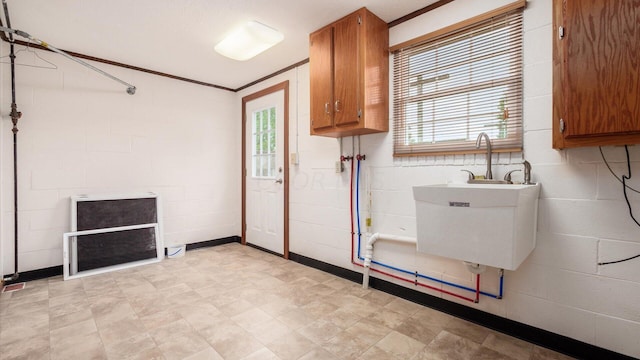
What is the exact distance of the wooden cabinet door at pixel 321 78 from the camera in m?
2.52

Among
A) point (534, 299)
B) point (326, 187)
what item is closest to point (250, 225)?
point (326, 187)

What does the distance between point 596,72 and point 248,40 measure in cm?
247

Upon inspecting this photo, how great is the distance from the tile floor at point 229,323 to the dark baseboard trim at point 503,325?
0.06m

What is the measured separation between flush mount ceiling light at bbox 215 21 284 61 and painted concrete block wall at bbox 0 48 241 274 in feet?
4.79

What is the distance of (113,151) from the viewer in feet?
11.1

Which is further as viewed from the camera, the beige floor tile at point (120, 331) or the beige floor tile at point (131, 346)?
the beige floor tile at point (120, 331)

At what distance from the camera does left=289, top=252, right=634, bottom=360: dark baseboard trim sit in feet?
5.45

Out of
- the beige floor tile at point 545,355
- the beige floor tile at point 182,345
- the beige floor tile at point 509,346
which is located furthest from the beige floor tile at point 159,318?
the beige floor tile at point 545,355

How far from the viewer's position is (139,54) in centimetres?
316

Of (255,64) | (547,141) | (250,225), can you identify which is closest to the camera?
(547,141)

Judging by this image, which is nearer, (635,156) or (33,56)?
(635,156)

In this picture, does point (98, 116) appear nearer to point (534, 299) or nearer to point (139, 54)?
point (139, 54)

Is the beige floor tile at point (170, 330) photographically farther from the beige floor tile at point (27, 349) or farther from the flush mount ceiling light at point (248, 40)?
the flush mount ceiling light at point (248, 40)

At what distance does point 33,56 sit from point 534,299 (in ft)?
15.7
